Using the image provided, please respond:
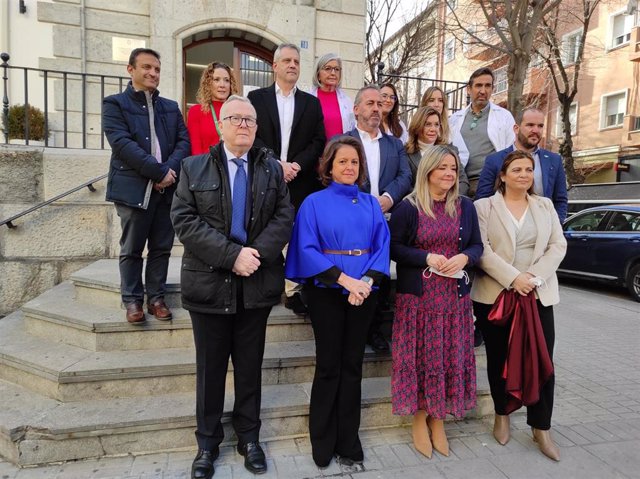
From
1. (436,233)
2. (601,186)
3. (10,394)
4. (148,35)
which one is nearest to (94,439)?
(10,394)

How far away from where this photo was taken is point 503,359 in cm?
335

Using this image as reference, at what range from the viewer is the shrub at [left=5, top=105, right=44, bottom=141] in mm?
6477

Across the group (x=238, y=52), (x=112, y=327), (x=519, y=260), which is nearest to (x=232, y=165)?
(x=112, y=327)

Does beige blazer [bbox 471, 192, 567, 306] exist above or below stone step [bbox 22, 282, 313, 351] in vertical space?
above

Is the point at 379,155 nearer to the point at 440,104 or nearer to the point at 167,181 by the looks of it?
the point at 440,104

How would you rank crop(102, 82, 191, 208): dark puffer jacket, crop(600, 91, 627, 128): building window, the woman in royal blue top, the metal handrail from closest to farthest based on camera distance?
the woman in royal blue top < crop(102, 82, 191, 208): dark puffer jacket < the metal handrail < crop(600, 91, 627, 128): building window

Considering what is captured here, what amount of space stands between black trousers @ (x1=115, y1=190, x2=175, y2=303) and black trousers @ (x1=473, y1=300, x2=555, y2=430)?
250cm

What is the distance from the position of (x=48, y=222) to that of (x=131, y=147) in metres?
2.72

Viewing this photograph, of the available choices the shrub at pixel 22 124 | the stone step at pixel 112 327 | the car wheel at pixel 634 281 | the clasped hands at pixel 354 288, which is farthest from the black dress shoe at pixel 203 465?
the car wheel at pixel 634 281

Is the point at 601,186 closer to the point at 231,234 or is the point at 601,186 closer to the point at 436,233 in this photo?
the point at 436,233

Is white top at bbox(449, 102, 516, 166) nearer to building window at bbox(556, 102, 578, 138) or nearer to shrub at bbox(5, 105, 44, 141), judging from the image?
shrub at bbox(5, 105, 44, 141)

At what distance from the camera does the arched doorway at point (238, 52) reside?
752 centimetres

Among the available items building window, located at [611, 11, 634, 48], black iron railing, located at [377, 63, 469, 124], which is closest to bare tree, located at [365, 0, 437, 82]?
black iron railing, located at [377, 63, 469, 124]

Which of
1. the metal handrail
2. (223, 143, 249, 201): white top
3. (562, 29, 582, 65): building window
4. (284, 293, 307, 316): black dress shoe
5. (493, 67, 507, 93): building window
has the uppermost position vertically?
(562, 29, 582, 65): building window
